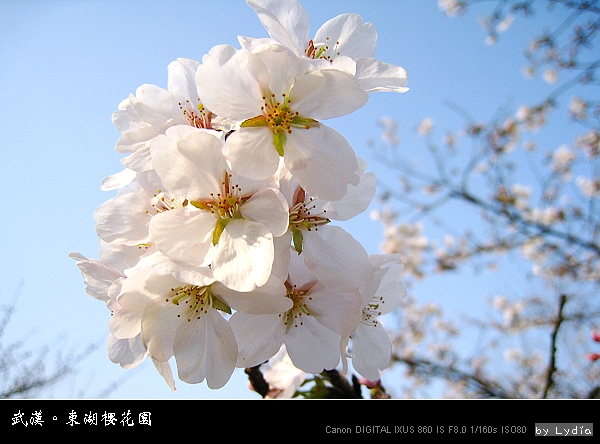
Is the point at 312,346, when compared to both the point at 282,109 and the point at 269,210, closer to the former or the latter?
the point at 269,210

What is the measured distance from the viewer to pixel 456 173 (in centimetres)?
518

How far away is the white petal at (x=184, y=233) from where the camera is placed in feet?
2.16

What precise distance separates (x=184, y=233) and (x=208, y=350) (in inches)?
9.0

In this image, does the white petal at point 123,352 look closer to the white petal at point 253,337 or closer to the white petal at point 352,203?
the white petal at point 253,337

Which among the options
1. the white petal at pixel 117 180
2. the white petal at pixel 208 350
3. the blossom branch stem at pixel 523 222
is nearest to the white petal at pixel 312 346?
the white petal at pixel 208 350

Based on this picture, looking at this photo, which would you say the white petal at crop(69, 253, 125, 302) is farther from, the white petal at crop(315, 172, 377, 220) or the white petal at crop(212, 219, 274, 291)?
the white petal at crop(315, 172, 377, 220)

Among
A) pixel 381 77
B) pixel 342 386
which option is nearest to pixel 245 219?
pixel 381 77

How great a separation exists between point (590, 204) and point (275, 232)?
488cm

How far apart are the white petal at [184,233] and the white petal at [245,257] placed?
27 millimetres

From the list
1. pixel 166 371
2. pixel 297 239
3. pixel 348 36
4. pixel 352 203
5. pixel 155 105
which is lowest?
pixel 166 371

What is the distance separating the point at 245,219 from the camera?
0.74 metres

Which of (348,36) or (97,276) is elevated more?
(348,36)
